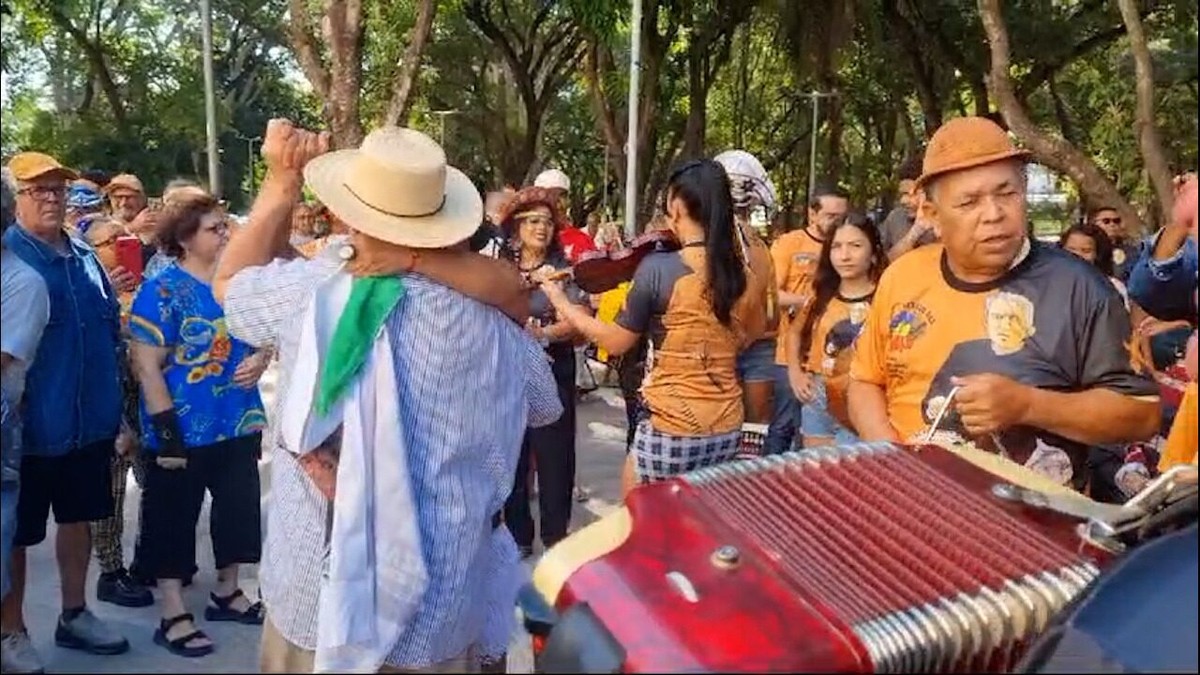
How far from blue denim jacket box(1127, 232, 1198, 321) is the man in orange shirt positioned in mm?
2544

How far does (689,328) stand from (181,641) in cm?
229

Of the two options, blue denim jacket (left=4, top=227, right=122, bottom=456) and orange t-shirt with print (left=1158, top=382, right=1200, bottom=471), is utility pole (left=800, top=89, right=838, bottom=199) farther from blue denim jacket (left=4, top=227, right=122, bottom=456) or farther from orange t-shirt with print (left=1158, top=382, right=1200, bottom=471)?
orange t-shirt with print (left=1158, top=382, right=1200, bottom=471)

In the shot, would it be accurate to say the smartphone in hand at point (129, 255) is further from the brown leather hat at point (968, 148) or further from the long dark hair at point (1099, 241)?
the long dark hair at point (1099, 241)

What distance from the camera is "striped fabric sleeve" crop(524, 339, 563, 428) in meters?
3.22

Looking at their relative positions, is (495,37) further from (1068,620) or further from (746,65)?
(1068,620)

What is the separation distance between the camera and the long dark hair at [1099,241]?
6891mm

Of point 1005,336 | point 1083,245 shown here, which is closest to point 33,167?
point 1005,336

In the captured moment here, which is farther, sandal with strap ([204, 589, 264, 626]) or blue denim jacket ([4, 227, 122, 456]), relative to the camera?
sandal with strap ([204, 589, 264, 626])

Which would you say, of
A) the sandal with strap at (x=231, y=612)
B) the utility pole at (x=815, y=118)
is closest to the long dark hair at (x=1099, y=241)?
the sandal with strap at (x=231, y=612)

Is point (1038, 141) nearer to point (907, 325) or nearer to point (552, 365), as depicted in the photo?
point (552, 365)

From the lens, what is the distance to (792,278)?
6.67 m

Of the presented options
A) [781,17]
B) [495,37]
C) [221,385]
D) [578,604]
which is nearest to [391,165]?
[578,604]

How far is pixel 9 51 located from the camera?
2908 cm

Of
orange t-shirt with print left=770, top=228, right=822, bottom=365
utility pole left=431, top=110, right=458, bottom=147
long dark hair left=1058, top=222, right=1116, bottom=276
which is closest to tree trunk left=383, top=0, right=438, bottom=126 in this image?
orange t-shirt with print left=770, top=228, right=822, bottom=365
